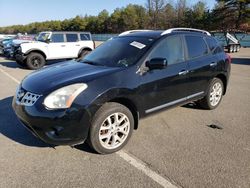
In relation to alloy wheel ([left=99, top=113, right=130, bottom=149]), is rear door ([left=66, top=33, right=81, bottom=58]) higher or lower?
higher

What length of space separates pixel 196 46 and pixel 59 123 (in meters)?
3.15

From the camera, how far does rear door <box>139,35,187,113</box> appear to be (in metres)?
4.19

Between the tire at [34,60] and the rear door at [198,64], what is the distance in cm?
939

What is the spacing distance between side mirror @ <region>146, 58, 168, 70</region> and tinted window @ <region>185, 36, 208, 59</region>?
1.13m

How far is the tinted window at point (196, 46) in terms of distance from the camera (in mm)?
5066

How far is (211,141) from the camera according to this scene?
4.25 meters

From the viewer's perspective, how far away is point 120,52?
4578 mm

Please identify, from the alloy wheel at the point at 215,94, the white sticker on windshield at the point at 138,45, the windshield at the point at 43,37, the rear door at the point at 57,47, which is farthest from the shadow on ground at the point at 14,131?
the windshield at the point at 43,37

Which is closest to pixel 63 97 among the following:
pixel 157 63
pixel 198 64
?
pixel 157 63

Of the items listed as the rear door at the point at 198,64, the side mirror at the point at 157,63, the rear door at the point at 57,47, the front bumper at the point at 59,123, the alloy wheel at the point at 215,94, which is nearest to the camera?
the front bumper at the point at 59,123

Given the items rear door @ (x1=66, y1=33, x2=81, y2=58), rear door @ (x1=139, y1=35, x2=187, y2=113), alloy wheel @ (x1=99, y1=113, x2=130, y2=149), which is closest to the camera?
alloy wheel @ (x1=99, y1=113, x2=130, y2=149)

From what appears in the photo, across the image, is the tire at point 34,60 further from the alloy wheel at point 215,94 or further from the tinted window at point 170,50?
the tinted window at point 170,50

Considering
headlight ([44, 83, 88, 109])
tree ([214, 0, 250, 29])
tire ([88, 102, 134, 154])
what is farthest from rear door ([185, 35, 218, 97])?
tree ([214, 0, 250, 29])

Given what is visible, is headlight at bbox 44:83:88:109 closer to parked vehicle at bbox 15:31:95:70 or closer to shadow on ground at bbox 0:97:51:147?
shadow on ground at bbox 0:97:51:147
